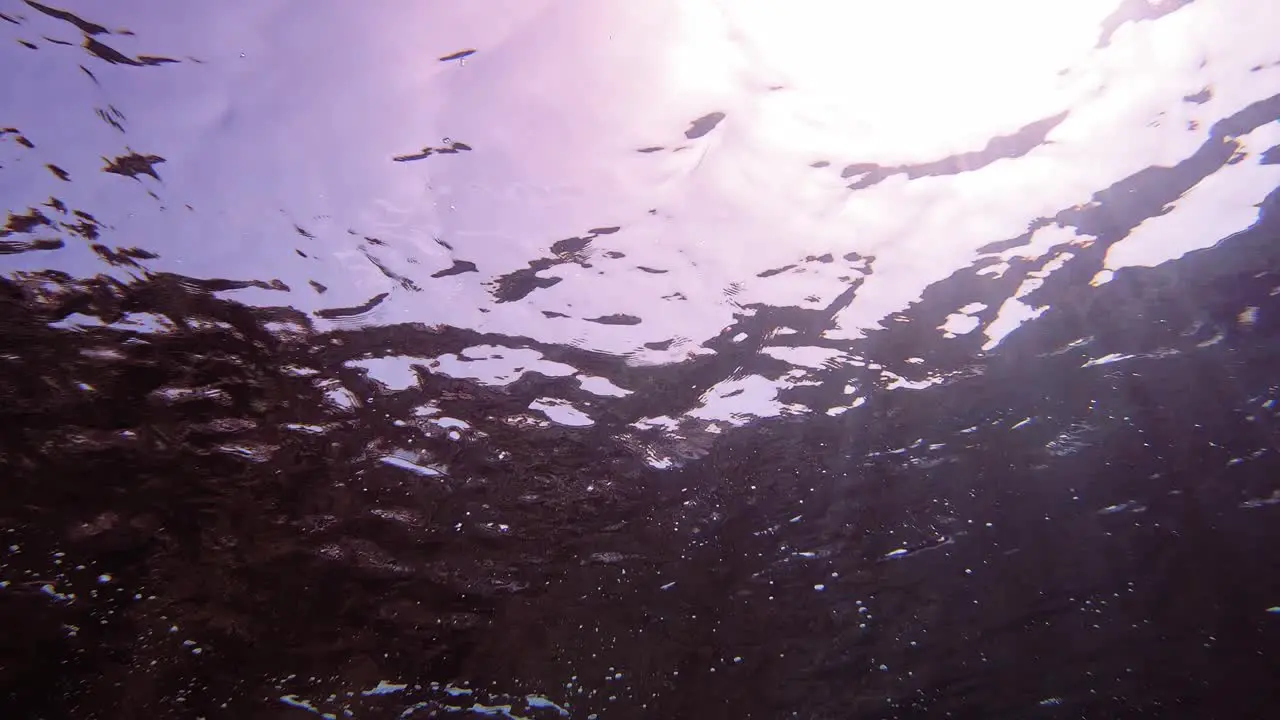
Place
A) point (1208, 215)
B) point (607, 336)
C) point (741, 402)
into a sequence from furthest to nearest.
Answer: point (741, 402) < point (607, 336) < point (1208, 215)

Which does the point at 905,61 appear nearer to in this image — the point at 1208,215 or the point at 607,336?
the point at 607,336

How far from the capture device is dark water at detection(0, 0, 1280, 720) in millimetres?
6445

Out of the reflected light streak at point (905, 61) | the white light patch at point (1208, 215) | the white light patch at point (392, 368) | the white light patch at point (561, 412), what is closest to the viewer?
the reflected light streak at point (905, 61)

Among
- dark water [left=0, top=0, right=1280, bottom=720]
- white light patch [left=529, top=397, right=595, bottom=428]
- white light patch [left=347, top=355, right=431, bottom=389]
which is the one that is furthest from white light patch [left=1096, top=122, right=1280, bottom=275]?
white light patch [left=347, top=355, right=431, bottom=389]

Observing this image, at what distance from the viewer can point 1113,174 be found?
7762mm

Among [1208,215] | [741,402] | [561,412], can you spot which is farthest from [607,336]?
[1208,215]

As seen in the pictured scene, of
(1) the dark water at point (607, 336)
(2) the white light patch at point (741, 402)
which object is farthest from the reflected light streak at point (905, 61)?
(2) the white light patch at point (741, 402)

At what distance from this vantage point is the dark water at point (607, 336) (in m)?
6.45

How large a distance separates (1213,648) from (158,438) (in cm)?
2447

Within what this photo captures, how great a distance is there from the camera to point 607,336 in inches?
342

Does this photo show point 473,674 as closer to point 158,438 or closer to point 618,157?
point 158,438

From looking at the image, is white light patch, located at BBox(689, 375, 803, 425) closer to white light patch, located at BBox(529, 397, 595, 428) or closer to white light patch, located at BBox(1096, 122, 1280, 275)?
white light patch, located at BBox(529, 397, 595, 428)

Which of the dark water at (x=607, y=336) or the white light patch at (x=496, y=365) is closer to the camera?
the dark water at (x=607, y=336)

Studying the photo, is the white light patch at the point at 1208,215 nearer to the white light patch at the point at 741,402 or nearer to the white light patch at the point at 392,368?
the white light patch at the point at 741,402
